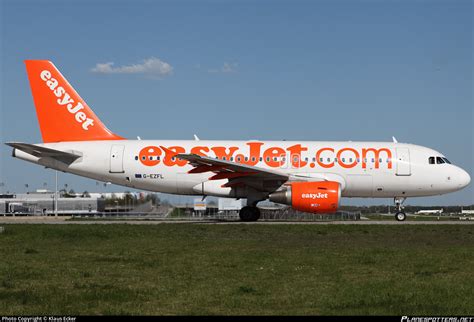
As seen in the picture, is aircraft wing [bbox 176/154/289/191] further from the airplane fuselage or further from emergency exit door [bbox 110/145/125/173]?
emergency exit door [bbox 110/145/125/173]

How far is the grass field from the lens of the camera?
31.0 ft

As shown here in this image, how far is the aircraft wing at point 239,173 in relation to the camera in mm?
28078

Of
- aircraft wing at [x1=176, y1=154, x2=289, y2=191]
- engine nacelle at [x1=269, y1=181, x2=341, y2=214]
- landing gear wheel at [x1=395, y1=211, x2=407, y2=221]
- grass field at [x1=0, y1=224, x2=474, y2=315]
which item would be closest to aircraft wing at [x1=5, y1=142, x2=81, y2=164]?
aircraft wing at [x1=176, y1=154, x2=289, y2=191]

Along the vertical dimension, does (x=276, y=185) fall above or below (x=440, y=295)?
above

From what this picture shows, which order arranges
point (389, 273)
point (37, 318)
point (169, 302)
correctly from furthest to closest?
1. point (389, 273)
2. point (169, 302)
3. point (37, 318)

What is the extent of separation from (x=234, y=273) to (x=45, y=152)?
1995cm

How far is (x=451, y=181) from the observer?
3123 centimetres

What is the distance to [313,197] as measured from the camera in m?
27.9

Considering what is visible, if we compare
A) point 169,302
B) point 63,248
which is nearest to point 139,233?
point 63,248

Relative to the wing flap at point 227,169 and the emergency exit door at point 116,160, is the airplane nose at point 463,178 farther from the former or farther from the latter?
the emergency exit door at point 116,160

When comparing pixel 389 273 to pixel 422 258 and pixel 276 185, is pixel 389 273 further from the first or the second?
pixel 276 185

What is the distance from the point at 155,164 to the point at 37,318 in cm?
2247

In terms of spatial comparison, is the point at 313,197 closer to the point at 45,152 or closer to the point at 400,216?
the point at 400,216

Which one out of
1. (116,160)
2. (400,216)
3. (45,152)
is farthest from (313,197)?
(45,152)
